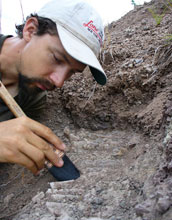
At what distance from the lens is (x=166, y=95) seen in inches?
53.3

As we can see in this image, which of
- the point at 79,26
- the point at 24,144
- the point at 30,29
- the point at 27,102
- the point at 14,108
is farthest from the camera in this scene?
the point at 27,102

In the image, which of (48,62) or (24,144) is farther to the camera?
(48,62)

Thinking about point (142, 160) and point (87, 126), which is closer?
point (142, 160)

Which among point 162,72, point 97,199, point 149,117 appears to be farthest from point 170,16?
point 97,199

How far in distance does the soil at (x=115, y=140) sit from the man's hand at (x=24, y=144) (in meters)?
0.17

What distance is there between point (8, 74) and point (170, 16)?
1.48 meters

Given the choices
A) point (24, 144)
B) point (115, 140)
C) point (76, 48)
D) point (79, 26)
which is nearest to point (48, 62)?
point (76, 48)

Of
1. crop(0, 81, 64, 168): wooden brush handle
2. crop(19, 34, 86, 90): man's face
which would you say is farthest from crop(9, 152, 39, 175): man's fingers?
crop(19, 34, 86, 90): man's face

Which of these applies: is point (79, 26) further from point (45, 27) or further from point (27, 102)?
point (27, 102)

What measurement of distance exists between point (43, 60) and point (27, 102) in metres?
0.57

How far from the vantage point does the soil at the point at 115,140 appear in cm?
86

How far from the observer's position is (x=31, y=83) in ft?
4.58

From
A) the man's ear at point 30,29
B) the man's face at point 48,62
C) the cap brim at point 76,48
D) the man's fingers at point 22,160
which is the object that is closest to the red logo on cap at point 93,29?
the cap brim at point 76,48

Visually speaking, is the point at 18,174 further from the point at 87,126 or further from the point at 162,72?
the point at 162,72
